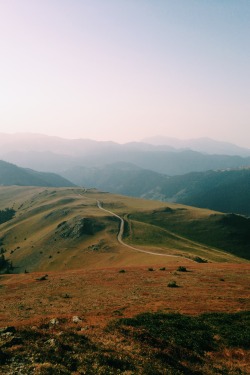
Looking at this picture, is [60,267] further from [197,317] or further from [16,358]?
[16,358]

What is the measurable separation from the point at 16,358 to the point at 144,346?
940 centimetres

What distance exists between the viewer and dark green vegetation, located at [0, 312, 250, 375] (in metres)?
19.8

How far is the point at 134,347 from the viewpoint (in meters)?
23.2

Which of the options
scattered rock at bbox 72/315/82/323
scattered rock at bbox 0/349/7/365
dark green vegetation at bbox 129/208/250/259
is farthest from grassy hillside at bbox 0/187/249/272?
scattered rock at bbox 0/349/7/365

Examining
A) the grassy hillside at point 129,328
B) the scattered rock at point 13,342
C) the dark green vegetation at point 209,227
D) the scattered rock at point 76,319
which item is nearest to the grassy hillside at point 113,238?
the dark green vegetation at point 209,227

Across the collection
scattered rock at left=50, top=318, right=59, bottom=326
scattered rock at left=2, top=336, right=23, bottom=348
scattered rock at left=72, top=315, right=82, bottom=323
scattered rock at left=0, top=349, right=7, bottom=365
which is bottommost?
scattered rock at left=72, top=315, right=82, bottom=323

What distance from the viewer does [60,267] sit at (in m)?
96.4

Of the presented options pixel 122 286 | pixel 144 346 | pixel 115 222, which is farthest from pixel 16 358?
pixel 115 222

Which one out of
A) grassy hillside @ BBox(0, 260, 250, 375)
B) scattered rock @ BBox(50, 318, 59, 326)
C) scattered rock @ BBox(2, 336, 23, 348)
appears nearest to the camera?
grassy hillside @ BBox(0, 260, 250, 375)

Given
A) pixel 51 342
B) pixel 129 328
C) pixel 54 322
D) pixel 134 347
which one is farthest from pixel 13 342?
pixel 129 328

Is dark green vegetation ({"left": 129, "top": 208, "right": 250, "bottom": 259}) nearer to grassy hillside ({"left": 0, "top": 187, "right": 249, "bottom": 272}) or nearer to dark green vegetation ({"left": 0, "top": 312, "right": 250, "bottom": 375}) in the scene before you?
grassy hillside ({"left": 0, "top": 187, "right": 249, "bottom": 272})

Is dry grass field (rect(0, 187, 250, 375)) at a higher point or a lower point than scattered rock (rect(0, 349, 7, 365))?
lower

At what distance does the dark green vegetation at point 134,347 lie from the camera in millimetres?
19781

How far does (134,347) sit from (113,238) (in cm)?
9381
